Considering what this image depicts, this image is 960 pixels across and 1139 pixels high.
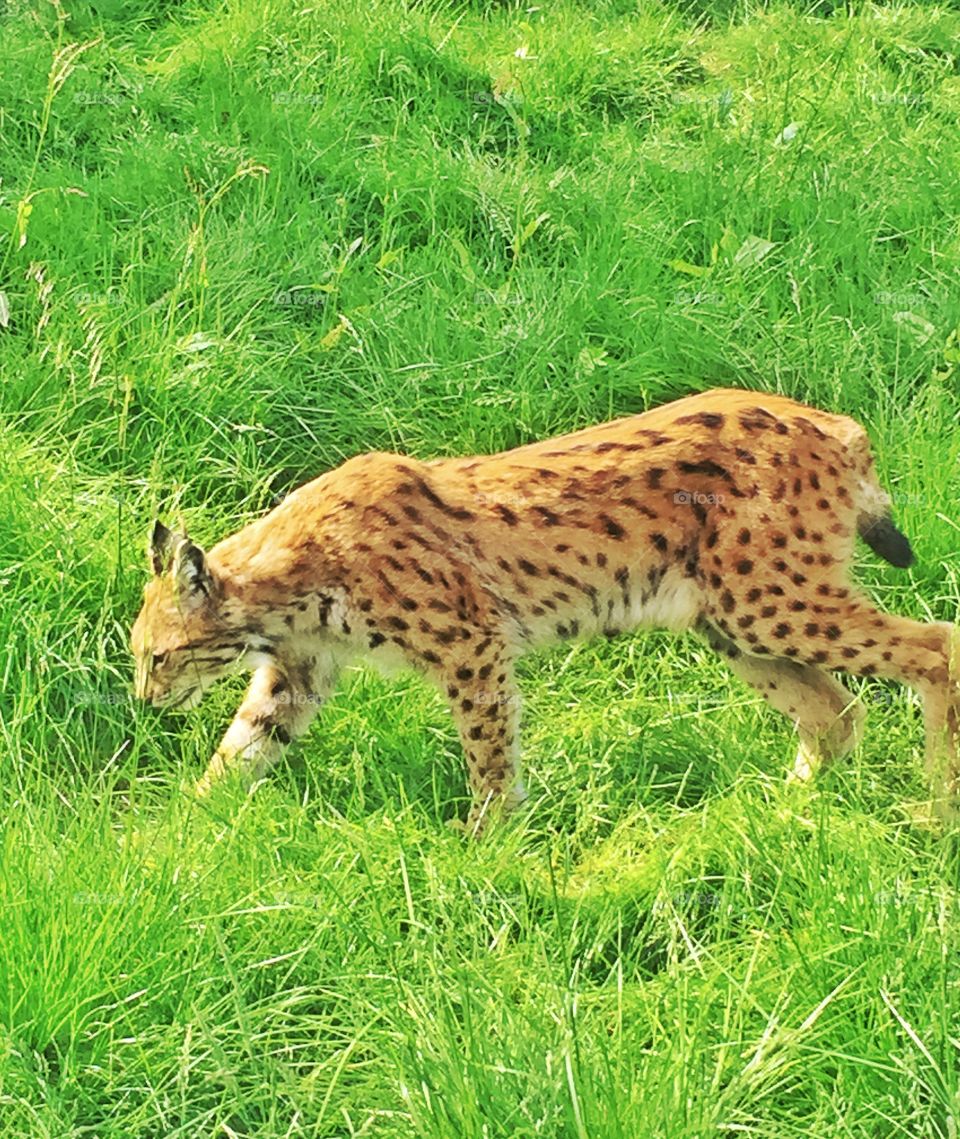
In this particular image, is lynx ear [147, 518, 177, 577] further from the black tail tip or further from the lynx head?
the black tail tip

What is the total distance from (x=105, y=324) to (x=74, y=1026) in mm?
2899

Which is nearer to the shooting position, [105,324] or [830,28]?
[105,324]

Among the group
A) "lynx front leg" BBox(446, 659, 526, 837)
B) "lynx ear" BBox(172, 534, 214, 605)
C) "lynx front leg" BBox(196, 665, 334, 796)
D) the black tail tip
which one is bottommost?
"lynx front leg" BBox(196, 665, 334, 796)

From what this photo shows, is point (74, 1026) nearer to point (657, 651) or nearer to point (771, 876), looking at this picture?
point (771, 876)

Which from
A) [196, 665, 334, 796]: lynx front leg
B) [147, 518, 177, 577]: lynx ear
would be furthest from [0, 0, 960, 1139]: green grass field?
[147, 518, 177, 577]: lynx ear

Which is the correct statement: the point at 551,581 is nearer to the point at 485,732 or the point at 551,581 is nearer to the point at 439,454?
the point at 485,732

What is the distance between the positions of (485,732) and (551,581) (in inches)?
18.9

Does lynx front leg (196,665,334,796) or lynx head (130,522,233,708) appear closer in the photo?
lynx head (130,522,233,708)

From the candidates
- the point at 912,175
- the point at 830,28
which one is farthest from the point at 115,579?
the point at 830,28

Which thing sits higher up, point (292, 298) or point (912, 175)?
point (912, 175)

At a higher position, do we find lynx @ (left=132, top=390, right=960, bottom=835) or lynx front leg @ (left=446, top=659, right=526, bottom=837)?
lynx @ (left=132, top=390, right=960, bottom=835)

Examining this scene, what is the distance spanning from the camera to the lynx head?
438 centimetres

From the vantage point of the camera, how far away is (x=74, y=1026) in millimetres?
3277

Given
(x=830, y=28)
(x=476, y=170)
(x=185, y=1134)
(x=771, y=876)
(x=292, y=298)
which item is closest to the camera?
(x=185, y=1134)
